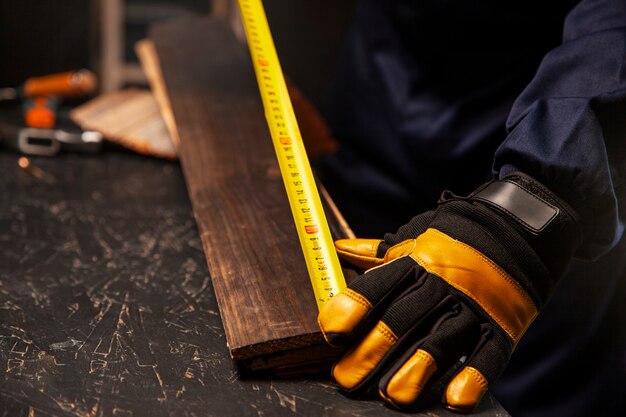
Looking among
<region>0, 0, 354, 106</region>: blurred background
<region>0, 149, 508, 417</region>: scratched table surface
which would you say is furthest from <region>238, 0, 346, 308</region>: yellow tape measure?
<region>0, 0, 354, 106</region>: blurred background

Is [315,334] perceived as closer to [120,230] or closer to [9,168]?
[120,230]

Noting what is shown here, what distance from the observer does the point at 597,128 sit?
1.22m

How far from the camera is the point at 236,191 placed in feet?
5.03

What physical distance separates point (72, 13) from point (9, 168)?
1189 mm

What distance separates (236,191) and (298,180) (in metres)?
0.34

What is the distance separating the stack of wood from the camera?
3.57 feet

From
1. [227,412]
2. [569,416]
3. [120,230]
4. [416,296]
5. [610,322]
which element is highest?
[416,296]

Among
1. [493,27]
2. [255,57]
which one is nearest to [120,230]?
[255,57]

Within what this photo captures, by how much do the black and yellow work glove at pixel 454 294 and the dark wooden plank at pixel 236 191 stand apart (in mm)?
100

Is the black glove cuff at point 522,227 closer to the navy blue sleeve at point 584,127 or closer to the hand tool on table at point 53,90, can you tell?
the navy blue sleeve at point 584,127

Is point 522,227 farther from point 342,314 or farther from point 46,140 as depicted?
point 46,140

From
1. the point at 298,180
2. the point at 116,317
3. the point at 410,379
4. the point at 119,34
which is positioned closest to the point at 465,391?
the point at 410,379

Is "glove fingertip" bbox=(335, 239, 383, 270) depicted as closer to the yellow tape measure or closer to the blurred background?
the yellow tape measure

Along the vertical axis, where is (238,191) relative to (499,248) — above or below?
below
